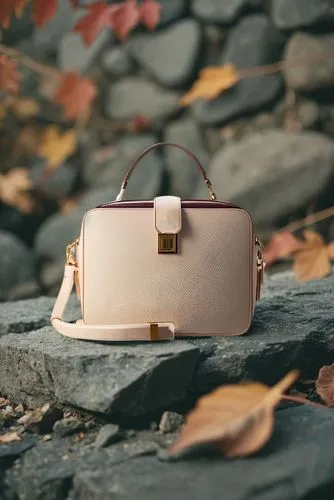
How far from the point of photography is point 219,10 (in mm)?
2711

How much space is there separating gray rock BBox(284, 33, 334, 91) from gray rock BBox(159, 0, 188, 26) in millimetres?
457

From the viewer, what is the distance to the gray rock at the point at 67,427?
4.17ft

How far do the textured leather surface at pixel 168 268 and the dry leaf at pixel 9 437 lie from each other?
252mm

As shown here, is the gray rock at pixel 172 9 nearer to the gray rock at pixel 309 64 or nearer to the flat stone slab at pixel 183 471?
the gray rock at pixel 309 64

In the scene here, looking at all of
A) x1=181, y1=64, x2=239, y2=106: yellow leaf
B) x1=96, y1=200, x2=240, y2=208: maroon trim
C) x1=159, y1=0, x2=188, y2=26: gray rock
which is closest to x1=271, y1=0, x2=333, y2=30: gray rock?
x1=181, y1=64, x2=239, y2=106: yellow leaf

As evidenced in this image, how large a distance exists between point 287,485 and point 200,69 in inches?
79.8

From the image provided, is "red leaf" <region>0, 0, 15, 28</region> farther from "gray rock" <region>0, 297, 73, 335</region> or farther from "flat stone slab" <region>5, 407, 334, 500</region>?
"flat stone slab" <region>5, 407, 334, 500</region>

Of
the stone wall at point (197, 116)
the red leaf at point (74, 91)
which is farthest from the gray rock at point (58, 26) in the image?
the red leaf at point (74, 91)

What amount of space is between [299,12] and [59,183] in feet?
3.99

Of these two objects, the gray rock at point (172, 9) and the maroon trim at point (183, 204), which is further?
the gray rock at point (172, 9)

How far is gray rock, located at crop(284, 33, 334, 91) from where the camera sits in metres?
2.53

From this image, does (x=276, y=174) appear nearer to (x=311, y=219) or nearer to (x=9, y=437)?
(x=311, y=219)

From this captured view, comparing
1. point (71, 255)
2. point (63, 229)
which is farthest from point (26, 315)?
point (63, 229)

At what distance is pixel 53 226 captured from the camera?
299 cm
